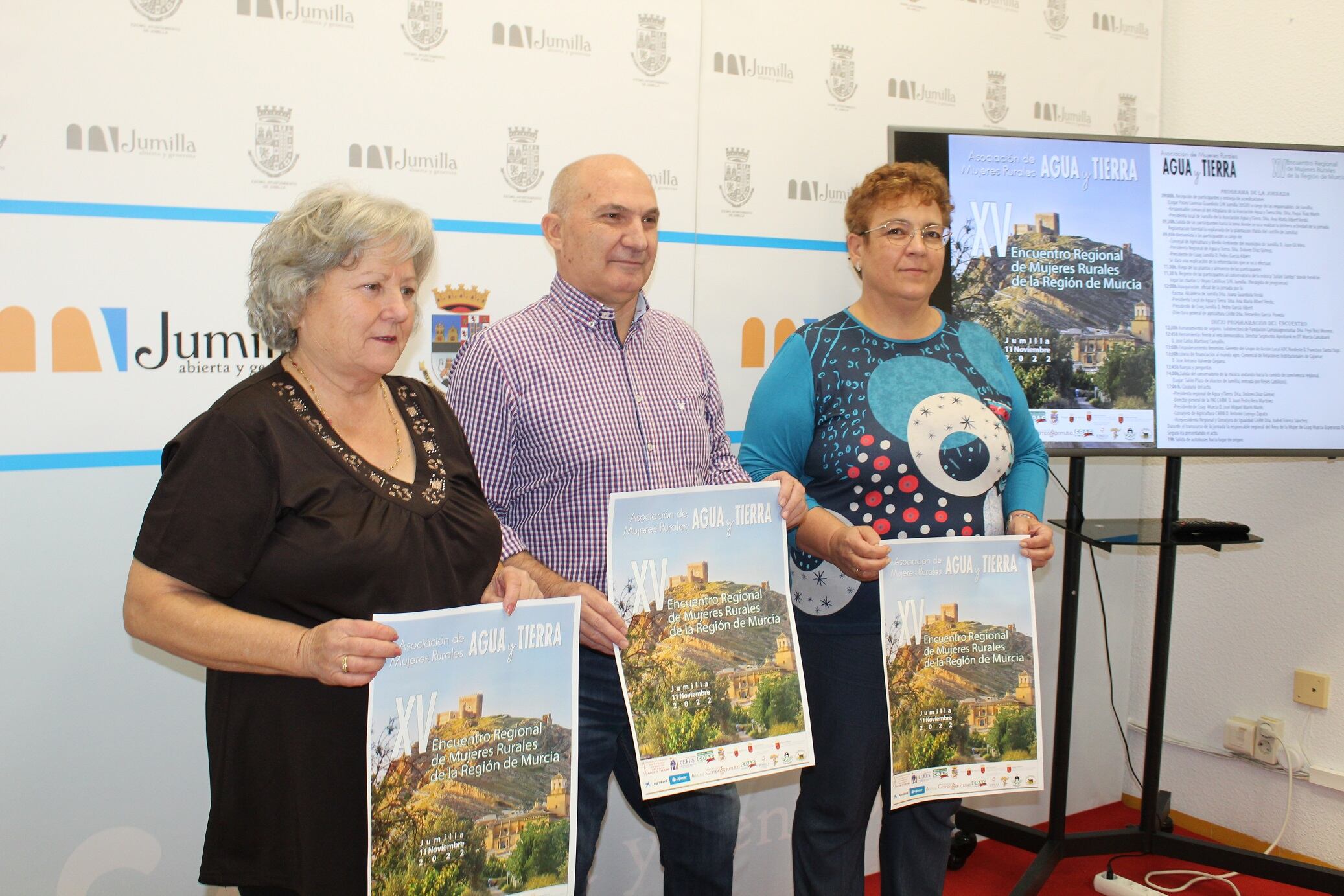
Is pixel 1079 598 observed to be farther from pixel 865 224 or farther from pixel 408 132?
pixel 408 132

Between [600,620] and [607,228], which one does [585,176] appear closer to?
[607,228]

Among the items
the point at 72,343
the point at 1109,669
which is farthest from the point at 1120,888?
the point at 72,343

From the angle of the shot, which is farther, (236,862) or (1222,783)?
(1222,783)

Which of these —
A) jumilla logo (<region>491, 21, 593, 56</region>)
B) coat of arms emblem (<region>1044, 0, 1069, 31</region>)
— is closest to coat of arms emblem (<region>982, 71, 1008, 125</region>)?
coat of arms emblem (<region>1044, 0, 1069, 31</region>)

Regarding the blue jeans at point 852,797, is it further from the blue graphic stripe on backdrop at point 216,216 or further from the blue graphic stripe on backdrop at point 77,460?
the blue graphic stripe on backdrop at point 77,460

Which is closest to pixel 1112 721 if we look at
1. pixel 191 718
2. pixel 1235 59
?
pixel 1235 59

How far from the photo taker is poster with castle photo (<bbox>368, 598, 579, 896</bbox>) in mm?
1396

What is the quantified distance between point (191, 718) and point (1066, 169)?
2.57 m

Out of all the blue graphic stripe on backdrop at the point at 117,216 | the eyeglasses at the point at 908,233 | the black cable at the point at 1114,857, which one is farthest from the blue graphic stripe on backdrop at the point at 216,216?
the black cable at the point at 1114,857

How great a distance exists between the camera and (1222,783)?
3.64 meters

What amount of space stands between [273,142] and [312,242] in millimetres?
897

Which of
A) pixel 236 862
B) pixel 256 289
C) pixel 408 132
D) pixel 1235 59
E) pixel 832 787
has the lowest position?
pixel 832 787

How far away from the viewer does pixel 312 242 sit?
144cm

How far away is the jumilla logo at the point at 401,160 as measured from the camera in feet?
7.50
